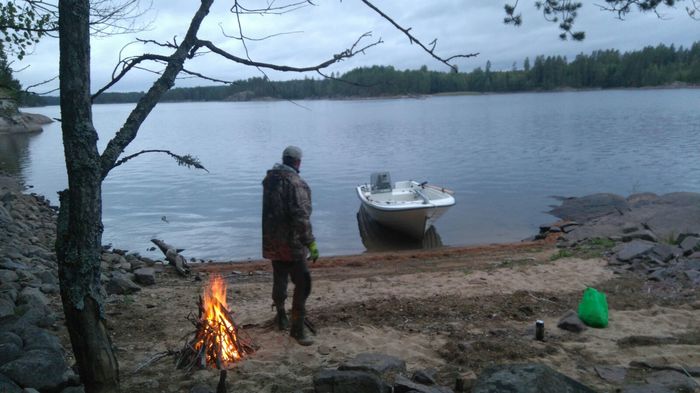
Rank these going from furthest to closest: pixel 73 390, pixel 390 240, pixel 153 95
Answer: pixel 390 240 < pixel 73 390 < pixel 153 95

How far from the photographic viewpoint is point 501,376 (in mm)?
3844

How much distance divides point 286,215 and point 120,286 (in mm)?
3778

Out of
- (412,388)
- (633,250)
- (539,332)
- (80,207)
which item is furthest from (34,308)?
(633,250)

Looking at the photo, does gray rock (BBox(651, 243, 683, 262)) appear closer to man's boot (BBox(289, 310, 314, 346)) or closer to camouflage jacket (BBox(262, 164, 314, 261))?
man's boot (BBox(289, 310, 314, 346))

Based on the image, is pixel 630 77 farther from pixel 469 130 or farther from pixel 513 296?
pixel 513 296

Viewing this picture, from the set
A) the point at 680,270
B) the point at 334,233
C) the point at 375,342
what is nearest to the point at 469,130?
the point at 334,233

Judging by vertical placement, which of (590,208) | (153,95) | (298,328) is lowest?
(590,208)

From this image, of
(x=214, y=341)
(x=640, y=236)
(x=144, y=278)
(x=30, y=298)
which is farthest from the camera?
(x=640, y=236)

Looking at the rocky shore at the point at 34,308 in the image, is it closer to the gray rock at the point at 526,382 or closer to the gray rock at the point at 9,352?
the gray rock at the point at 9,352

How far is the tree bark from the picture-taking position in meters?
3.09

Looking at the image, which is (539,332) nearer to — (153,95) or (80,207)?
(153,95)

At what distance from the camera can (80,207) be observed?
3189 mm

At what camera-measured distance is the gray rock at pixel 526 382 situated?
3.65 m

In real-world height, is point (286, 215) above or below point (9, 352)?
above
